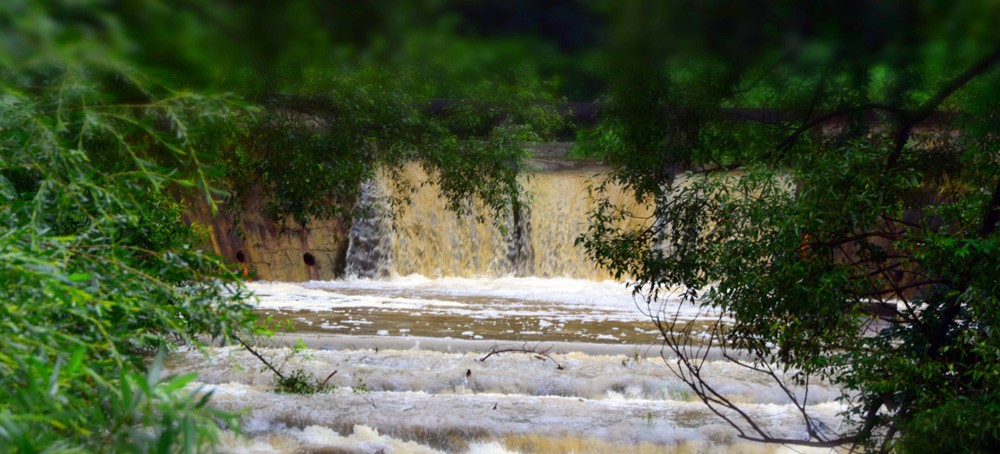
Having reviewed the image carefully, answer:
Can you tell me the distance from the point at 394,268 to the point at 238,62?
1216cm

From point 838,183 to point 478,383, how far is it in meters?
3.68

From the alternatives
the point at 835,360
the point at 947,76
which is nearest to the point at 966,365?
the point at 835,360

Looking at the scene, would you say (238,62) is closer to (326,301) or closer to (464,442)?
(464,442)

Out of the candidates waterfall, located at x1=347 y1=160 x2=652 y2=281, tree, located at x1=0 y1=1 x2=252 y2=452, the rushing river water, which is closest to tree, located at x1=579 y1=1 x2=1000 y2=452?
the rushing river water

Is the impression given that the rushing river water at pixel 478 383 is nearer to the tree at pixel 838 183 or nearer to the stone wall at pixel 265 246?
the tree at pixel 838 183

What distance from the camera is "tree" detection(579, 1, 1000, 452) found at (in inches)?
161

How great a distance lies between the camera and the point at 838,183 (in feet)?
15.8

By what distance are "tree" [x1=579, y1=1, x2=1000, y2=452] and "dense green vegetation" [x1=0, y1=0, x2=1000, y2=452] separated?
0.02 metres

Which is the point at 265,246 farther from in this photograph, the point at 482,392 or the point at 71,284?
the point at 71,284

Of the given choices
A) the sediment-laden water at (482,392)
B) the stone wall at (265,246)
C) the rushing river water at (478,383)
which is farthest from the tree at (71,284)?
the stone wall at (265,246)

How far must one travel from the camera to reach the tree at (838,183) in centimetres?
409

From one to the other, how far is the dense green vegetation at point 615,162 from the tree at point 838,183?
2 cm

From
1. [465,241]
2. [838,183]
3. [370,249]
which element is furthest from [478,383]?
[370,249]

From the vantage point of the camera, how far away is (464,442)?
20.5 ft
